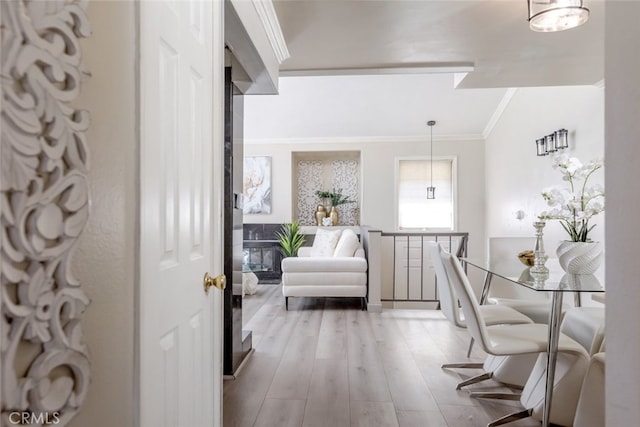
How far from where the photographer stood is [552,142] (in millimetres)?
4453

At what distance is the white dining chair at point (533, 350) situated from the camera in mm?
2033

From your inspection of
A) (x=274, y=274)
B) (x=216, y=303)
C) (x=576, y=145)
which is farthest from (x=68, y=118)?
(x=274, y=274)

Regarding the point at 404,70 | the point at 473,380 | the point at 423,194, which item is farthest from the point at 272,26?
the point at 423,194

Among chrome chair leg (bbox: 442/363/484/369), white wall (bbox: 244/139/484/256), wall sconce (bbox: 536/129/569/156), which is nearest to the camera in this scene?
chrome chair leg (bbox: 442/363/484/369)

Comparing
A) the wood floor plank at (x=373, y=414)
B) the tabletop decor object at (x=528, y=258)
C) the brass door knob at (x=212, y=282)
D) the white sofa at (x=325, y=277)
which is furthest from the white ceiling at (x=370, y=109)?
the brass door knob at (x=212, y=282)

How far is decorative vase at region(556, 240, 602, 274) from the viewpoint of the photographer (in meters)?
2.33

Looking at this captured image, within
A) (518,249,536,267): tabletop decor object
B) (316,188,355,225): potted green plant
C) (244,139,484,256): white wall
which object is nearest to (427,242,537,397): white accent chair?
(518,249,536,267): tabletop decor object

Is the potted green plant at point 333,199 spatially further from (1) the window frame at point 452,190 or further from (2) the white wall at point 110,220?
(2) the white wall at point 110,220

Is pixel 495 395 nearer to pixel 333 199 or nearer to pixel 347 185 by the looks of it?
pixel 333 199

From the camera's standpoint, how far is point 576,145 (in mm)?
4094

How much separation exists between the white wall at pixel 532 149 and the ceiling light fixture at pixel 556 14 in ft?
6.13

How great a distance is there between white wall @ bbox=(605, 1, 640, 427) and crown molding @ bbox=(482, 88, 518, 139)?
18.3 ft

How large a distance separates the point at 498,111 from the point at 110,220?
685 centimetres

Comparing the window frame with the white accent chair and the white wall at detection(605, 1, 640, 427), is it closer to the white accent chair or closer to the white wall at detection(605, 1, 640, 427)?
the white accent chair
